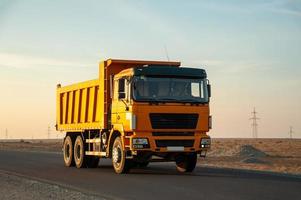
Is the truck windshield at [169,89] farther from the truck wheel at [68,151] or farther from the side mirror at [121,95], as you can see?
the truck wheel at [68,151]

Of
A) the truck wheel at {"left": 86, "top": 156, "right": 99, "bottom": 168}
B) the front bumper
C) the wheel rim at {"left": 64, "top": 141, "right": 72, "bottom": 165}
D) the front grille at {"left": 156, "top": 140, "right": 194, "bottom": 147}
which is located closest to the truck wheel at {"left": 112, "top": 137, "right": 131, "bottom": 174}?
the front bumper

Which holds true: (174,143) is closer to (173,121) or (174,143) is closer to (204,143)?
(173,121)

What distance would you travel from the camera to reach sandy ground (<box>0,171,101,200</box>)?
13.7 metres

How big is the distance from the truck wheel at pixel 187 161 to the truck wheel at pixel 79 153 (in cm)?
418

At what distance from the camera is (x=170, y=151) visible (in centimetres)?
1905

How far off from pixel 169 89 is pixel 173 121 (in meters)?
1.07

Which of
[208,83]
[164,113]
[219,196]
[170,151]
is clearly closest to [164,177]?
[170,151]

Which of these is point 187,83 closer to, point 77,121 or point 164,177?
point 164,177

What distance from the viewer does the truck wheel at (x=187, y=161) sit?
2058 centimetres

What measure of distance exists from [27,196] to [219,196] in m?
4.41

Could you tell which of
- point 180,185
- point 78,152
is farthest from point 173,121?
point 78,152

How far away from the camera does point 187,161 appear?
21.1m

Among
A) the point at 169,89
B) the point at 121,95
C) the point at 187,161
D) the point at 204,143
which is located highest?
the point at 169,89

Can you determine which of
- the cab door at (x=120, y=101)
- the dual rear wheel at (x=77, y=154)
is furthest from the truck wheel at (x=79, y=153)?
the cab door at (x=120, y=101)
